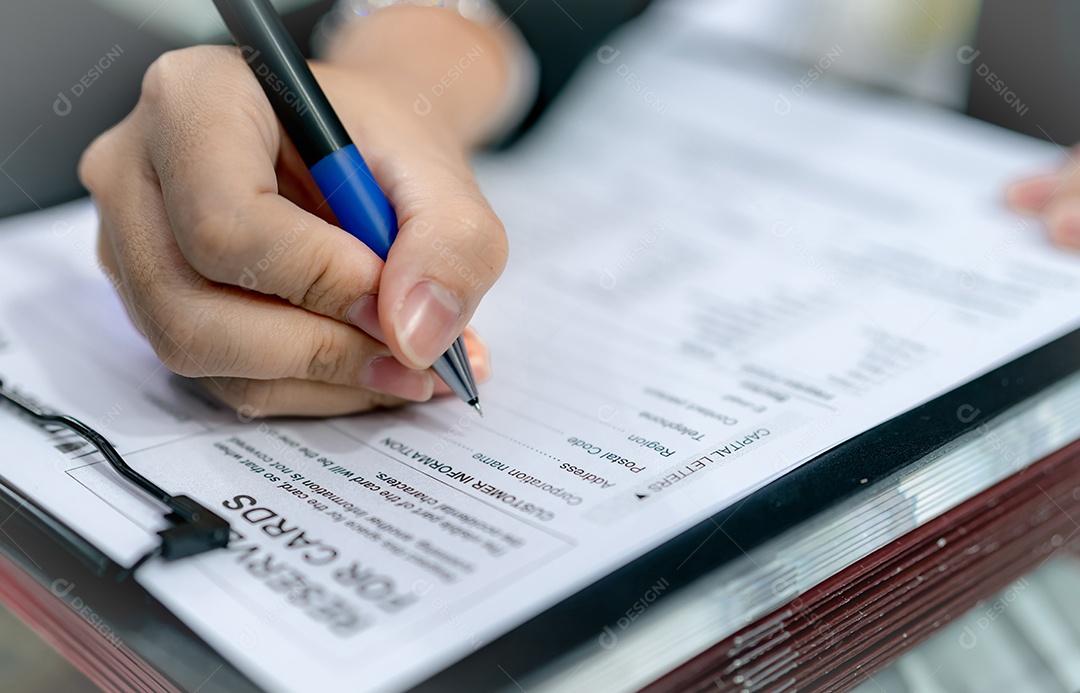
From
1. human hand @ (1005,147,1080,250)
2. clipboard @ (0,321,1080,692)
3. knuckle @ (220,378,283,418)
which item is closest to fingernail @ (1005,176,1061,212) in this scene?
human hand @ (1005,147,1080,250)

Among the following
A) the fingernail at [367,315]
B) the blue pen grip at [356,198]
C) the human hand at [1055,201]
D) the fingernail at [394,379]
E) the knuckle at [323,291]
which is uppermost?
the blue pen grip at [356,198]

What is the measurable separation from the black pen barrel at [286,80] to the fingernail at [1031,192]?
48 cm

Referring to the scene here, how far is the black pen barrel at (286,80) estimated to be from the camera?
0.42m

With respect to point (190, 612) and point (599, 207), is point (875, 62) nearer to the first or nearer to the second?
point (599, 207)

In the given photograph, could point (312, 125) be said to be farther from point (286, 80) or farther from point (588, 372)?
point (588, 372)

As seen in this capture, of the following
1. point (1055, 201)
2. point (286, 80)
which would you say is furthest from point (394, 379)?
point (1055, 201)

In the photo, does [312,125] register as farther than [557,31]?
No

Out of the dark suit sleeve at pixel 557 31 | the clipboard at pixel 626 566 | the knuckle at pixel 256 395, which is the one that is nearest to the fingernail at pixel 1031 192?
the clipboard at pixel 626 566

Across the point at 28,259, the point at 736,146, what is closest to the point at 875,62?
the point at 736,146

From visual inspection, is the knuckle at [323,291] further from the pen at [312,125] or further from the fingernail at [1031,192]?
the fingernail at [1031,192]

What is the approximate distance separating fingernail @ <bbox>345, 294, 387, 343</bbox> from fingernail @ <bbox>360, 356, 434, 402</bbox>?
0.02 meters

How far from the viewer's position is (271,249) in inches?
15.3

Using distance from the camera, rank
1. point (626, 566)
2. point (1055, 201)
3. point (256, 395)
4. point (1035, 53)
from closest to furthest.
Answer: point (626, 566) < point (256, 395) < point (1055, 201) < point (1035, 53)

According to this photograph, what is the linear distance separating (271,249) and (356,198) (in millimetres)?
47
